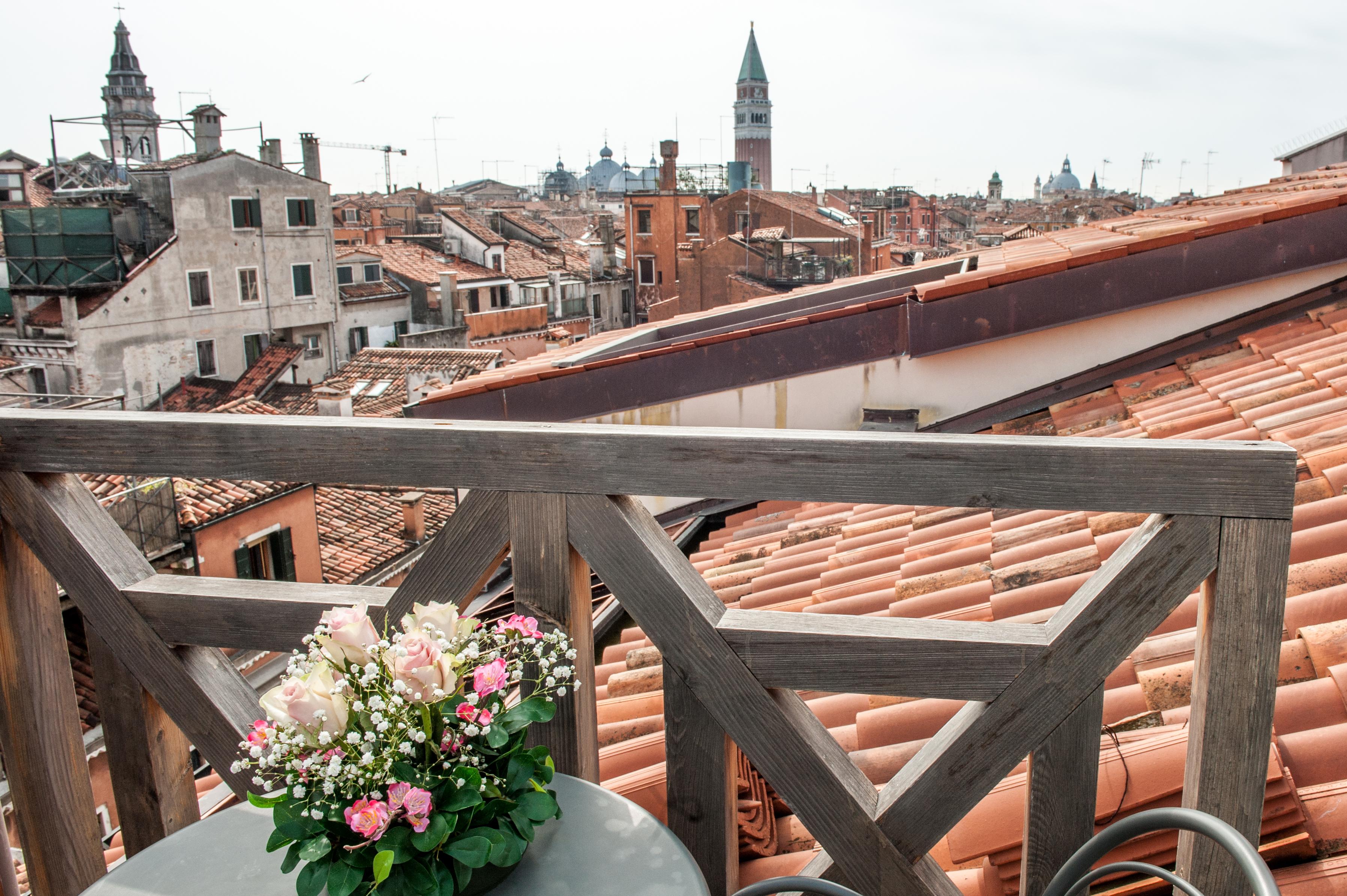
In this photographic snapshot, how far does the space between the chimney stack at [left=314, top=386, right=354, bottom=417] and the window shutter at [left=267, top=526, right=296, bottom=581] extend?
105 inches

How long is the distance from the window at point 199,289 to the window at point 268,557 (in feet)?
48.7

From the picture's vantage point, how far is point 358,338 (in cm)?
2978

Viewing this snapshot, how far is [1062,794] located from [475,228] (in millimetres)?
33947

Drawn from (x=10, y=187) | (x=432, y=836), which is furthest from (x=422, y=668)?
(x=10, y=187)

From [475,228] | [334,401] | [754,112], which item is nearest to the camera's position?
[334,401]

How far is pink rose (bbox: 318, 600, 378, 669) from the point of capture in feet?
3.83

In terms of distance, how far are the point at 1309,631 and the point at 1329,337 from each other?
2.31 meters

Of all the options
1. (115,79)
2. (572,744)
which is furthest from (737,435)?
(115,79)

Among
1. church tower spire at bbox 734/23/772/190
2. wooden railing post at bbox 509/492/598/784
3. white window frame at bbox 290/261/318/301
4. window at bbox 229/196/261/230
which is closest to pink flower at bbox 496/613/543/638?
wooden railing post at bbox 509/492/598/784

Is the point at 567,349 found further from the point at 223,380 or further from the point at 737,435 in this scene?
the point at 223,380

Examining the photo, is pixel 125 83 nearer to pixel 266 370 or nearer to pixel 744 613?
pixel 266 370

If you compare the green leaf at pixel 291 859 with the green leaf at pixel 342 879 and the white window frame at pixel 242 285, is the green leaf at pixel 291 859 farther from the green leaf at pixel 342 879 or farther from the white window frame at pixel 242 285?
the white window frame at pixel 242 285

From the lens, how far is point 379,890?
113 centimetres

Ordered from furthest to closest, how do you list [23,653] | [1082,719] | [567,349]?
[567,349] → [23,653] → [1082,719]
